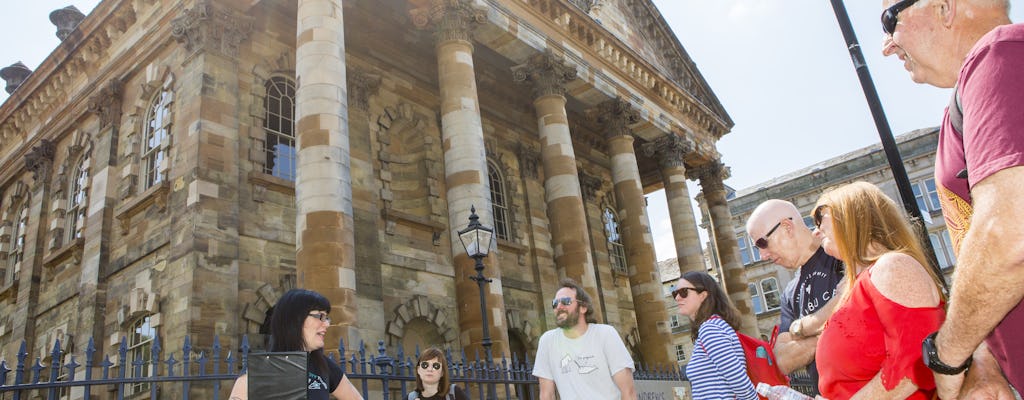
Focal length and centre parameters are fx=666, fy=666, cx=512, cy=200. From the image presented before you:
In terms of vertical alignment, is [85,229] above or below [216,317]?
above

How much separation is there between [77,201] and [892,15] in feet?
64.3

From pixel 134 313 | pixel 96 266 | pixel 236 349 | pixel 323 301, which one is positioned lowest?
pixel 323 301

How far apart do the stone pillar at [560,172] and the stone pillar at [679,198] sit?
554 centimetres

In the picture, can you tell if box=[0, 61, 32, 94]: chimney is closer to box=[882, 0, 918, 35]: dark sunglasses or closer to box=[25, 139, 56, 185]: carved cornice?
box=[25, 139, 56, 185]: carved cornice

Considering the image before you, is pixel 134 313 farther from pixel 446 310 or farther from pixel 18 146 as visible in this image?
pixel 18 146

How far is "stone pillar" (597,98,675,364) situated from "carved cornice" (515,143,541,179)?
227 centimetres

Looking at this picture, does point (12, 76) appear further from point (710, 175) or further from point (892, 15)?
point (892, 15)

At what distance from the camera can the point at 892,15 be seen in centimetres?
217

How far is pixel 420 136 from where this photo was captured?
1733 centimetres

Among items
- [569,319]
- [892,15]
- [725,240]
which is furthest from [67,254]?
[725,240]

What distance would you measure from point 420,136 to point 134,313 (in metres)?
7.67

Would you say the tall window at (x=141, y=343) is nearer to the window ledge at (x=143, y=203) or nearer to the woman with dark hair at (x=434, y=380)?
the window ledge at (x=143, y=203)

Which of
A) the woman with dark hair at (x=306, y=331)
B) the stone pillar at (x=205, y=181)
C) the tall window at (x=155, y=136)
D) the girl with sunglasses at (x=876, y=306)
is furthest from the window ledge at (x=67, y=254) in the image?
the girl with sunglasses at (x=876, y=306)

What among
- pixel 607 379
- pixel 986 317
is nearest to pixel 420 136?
pixel 607 379
